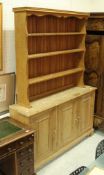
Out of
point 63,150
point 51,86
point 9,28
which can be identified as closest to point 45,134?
point 63,150

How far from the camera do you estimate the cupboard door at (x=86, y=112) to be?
11.5ft

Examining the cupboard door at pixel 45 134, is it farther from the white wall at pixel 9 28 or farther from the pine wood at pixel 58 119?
the white wall at pixel 9 28

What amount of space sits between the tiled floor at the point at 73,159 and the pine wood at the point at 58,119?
8cm

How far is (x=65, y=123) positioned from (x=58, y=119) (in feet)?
0.63

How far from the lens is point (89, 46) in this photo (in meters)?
3.64

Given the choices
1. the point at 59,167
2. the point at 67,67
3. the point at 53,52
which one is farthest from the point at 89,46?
the point at 59,167

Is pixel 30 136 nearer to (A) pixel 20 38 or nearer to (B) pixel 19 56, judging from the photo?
(B) pixel 19 56

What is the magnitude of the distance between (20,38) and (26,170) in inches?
59.6

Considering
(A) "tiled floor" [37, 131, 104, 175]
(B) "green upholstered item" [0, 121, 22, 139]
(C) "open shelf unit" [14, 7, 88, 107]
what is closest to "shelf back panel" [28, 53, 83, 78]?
(C) "open shelf unit" [14, 7, 88, 107]

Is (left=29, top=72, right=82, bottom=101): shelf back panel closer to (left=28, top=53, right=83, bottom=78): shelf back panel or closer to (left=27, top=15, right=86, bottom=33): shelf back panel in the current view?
(left=28, top=53, right=83, bottom=78): shelf back panel

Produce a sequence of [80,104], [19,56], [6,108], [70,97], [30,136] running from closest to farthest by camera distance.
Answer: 1. [30,136]
2. [19,56]
3. [6,108]
4. [70,97]
5. [80,104]

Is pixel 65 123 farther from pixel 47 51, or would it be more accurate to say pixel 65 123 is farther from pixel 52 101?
pixel 47 51

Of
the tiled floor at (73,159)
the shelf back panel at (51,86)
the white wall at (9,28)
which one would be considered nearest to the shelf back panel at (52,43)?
the white wall at (9,28)

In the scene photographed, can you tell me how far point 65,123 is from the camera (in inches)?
127
